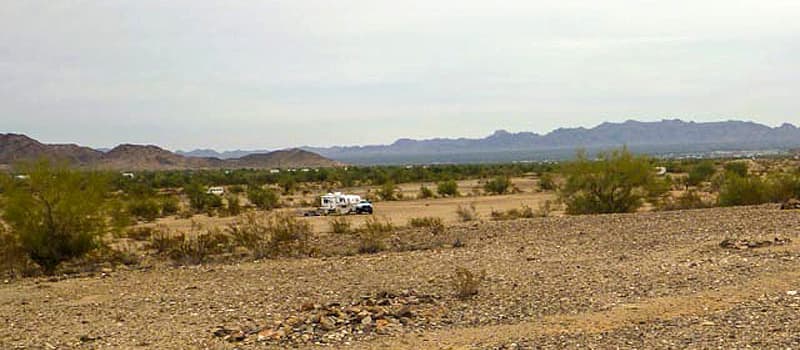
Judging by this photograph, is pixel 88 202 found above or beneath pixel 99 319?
above

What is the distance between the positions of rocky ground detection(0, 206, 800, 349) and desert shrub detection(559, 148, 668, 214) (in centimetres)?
1378

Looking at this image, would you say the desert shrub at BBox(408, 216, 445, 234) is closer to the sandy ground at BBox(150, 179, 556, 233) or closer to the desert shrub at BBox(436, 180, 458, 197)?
the sandy ground at BBox(150, 179, 556, 233)

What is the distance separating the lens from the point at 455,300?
1399cm

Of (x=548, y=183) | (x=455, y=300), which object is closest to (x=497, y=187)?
(x=548, y=183)

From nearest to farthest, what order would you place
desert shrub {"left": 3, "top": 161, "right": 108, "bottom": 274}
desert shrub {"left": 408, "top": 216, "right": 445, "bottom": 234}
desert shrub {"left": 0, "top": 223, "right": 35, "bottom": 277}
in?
desert shrub {"left": 0, "top": 223, "right": 35, "bottom": 277}
desert shrub {"left": 3, "top": 161, "right": 108, "bottom": 274}
desert shrub {"left": 408, "top": 216, "right": 445, "bottom": 234}

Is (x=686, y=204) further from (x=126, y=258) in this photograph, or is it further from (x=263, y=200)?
(x=263, y=200)

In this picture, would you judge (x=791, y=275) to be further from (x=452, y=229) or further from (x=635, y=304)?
(x=452, y=229)

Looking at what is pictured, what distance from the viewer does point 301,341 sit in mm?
A: 11469

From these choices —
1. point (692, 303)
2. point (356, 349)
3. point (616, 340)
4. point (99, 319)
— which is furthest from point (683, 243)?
point (99, 319)

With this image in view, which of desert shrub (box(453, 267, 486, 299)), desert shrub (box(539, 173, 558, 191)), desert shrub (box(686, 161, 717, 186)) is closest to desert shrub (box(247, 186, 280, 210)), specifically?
desert shrub (box(539, 173, 558, 191))

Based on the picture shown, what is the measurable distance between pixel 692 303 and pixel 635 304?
32.4 inches

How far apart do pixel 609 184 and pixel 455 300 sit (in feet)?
74.9

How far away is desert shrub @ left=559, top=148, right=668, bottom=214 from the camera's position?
35375mm

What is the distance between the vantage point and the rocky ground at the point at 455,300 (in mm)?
11297
